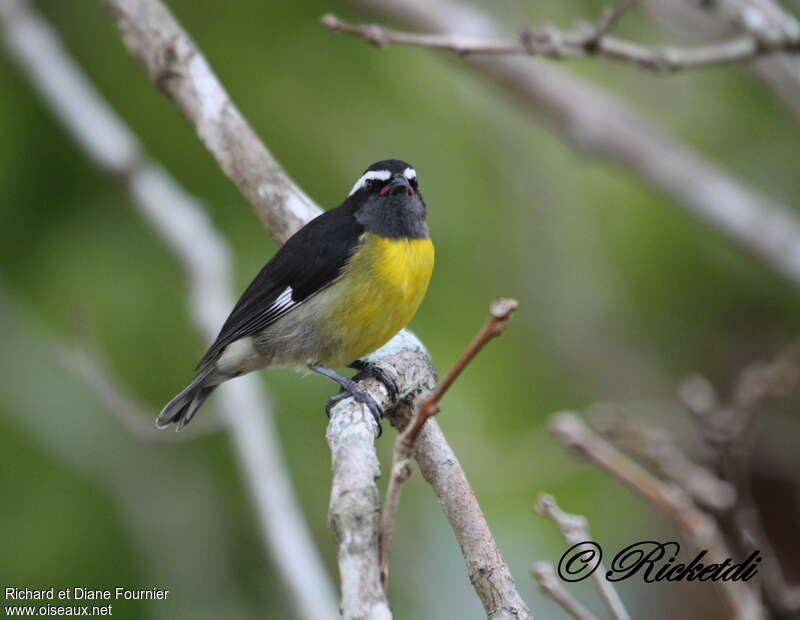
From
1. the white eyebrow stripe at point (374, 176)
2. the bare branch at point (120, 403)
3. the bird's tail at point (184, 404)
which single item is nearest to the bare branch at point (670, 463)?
the white eyebrow stripe at point (374, 176)

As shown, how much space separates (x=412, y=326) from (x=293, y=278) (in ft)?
3.65

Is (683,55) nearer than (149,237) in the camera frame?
Yes

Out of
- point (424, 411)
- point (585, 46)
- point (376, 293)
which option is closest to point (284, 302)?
point (376, 293)

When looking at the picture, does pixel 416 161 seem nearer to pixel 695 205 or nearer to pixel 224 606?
pixel 695 205

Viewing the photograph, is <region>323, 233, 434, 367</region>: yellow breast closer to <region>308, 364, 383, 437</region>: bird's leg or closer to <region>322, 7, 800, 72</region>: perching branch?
<region>308, 364, 383, 437</region>: bird's leg

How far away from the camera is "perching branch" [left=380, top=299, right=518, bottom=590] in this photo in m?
1.52

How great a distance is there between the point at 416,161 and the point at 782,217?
1796 mm

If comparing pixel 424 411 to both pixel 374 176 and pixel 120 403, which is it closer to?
pixel 374 176

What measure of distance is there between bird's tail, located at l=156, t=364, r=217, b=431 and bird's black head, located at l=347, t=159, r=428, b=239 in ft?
2.82

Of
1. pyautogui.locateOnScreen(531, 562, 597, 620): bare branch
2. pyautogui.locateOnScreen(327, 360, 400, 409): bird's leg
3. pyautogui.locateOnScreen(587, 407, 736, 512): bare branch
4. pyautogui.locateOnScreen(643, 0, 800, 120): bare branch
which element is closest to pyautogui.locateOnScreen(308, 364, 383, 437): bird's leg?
pyautogui.locateOnScreen(327, 360, 400, 409): bird's leg

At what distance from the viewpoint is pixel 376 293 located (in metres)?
3.56

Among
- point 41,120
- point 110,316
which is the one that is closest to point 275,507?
point 110,316

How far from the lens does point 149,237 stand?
16.3ft

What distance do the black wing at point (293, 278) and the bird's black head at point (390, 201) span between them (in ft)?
0.30
